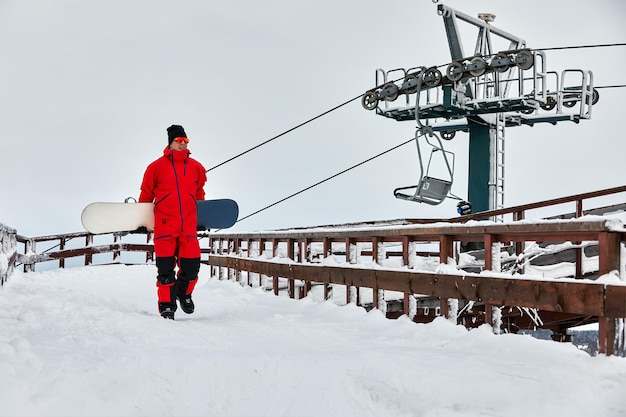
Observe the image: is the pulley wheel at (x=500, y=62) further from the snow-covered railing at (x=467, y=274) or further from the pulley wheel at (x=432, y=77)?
the snow-covered railing at (x=467, y=274)

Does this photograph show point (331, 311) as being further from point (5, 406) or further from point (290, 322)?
point (5, 406)

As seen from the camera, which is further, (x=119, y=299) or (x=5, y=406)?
(x=119, y=299)

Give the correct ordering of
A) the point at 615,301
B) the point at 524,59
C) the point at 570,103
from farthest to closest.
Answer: the point at 570,103 → the point at 524,59 → the point at 615,301

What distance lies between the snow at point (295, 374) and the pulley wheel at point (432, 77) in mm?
11846

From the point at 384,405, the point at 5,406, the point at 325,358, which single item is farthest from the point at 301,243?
the point at 5,406

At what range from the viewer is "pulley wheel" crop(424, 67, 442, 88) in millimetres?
17375

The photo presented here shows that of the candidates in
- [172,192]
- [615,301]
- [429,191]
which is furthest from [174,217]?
[429,191]

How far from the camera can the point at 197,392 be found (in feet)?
14.2

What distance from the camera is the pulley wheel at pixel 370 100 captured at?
742 inches

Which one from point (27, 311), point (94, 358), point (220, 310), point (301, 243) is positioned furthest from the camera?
point (301, 243)

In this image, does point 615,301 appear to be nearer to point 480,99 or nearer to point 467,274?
point 467,274

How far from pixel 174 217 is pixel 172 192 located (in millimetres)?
284

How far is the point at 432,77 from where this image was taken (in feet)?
57.2

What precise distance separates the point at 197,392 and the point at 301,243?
6.10 meters
